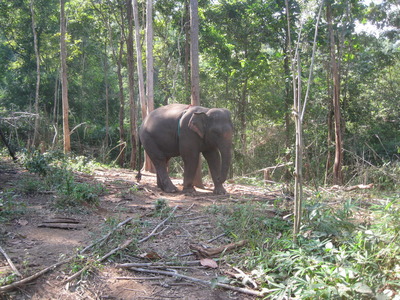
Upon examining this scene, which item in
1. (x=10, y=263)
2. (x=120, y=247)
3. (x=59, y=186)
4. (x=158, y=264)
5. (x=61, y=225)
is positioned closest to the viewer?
(x=10, y=263)

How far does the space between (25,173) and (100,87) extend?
16790 millimetres

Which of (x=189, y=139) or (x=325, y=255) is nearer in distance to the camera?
(x=325, y=255)

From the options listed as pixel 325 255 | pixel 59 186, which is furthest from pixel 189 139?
pixel 325 255

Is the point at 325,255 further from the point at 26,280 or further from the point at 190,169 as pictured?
the point at 190,169

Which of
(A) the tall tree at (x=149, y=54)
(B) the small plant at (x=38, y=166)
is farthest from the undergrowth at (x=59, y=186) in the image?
(A) the tall tree at (x=149, y=54)

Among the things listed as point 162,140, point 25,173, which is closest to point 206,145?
point 162,140

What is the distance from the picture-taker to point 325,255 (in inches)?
142

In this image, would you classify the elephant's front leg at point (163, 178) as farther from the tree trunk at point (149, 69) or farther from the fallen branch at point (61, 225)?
the tree trunk at point (149, 69)

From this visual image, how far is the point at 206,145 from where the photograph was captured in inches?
313

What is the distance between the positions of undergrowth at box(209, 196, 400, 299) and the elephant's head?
265 centimetres

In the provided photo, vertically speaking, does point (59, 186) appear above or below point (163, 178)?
above

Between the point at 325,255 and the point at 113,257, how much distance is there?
2.22 meters

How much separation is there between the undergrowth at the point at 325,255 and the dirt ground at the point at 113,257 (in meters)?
0.34

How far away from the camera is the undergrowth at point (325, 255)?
10.1ft
